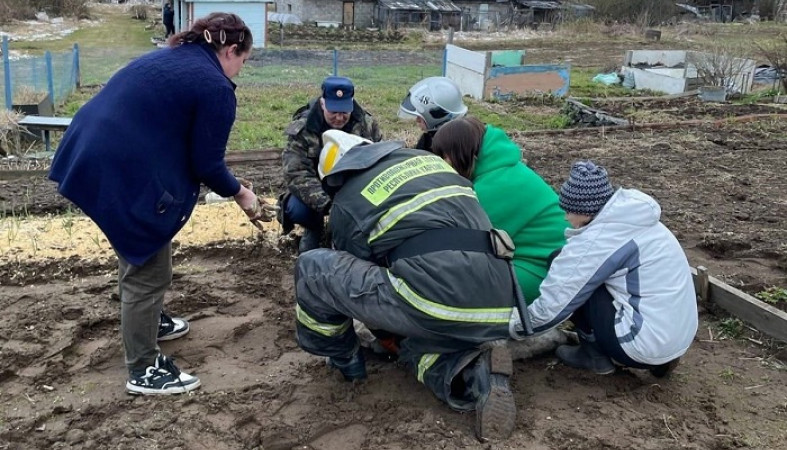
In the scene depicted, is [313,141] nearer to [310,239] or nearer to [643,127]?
[310,239]

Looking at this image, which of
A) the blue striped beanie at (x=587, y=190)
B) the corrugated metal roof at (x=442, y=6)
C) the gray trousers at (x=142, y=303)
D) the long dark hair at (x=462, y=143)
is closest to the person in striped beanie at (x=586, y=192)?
the blue striped beanie at (x=587, y=190)

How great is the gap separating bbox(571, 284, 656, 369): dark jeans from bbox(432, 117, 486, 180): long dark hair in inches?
32.1

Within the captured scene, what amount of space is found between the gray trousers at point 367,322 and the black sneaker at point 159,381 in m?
0.58

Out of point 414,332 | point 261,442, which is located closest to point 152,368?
point 261,442

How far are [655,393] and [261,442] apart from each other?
1.82 metres

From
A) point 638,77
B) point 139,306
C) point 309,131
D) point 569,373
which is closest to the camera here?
point 139,306

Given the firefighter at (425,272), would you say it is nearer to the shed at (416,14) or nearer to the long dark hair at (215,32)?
the long dark hair at (215,32)

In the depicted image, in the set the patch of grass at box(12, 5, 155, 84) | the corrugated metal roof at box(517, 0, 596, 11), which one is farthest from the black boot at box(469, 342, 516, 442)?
the corrugated metal roof at box(517, 0, 596, 11)

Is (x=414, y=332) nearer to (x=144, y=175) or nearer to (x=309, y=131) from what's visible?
(x=144, y=175)

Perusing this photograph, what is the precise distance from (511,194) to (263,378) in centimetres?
150

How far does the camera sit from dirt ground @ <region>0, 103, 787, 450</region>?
3.06 metres

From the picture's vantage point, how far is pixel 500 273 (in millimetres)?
3002

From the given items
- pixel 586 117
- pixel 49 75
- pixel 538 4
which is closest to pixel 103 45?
pixel 49 75

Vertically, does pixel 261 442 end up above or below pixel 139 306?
below
